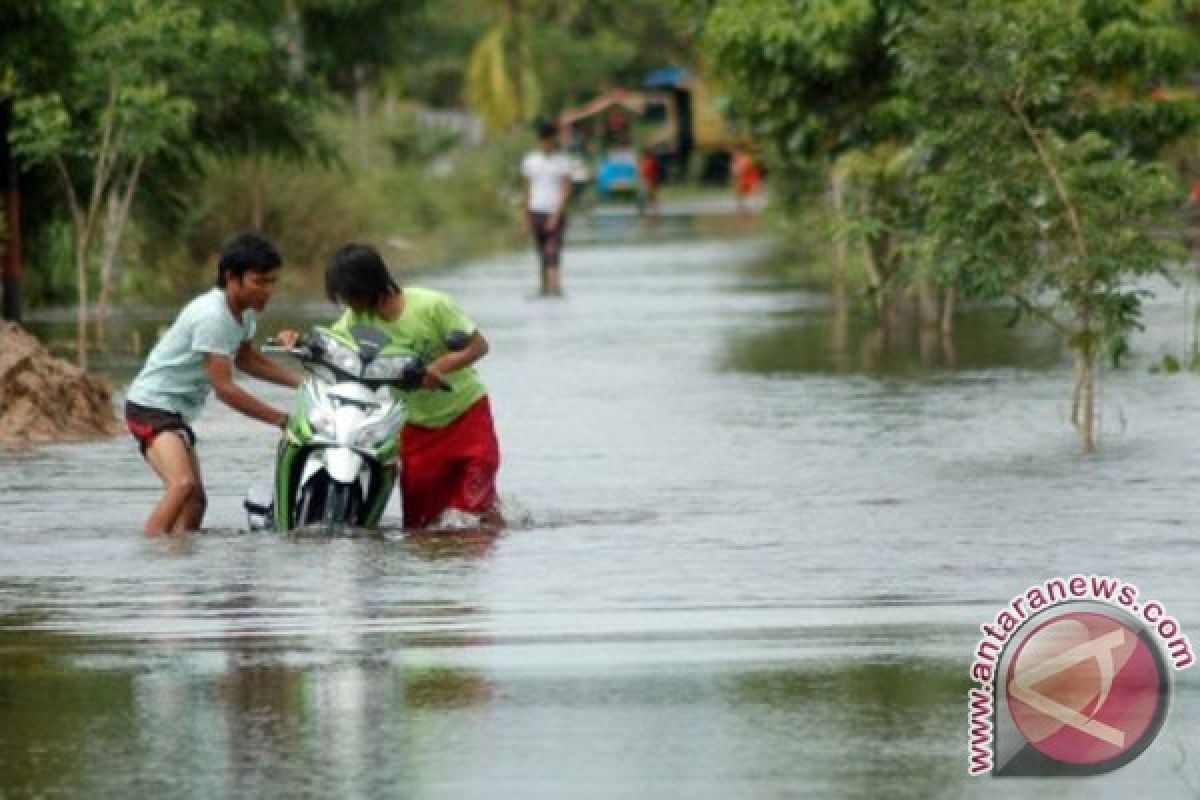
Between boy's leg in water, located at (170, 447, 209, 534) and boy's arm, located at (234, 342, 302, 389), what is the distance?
398 mm

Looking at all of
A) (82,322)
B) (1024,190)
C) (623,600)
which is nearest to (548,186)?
(82,322)

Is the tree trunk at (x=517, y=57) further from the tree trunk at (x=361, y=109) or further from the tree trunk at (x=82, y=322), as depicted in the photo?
the tree trunk at (x=82, y=322)

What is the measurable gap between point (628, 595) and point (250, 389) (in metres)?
10.4

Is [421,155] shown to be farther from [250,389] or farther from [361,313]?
[361,313]

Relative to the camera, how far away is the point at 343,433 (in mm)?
13844

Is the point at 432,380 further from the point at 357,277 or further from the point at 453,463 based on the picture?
the point at 453,463

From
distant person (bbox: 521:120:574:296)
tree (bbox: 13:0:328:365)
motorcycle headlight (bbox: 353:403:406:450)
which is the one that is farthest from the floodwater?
distant person (bbox: 521:120:574:296)

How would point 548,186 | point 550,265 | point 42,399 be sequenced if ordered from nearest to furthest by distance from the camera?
point 42,399 < point 550,265 < point 548,186

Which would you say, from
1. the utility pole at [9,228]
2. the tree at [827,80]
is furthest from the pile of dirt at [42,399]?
the utility pole at [9,228]

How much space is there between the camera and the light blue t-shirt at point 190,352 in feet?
46.0

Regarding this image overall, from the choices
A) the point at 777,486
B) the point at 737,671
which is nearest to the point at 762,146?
the point at 777,486

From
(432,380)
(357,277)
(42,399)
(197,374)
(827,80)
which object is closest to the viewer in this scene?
(432,380)

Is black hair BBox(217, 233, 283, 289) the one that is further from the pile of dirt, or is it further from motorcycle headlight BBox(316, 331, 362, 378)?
the pile of dirt

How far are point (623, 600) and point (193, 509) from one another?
2.72 m
